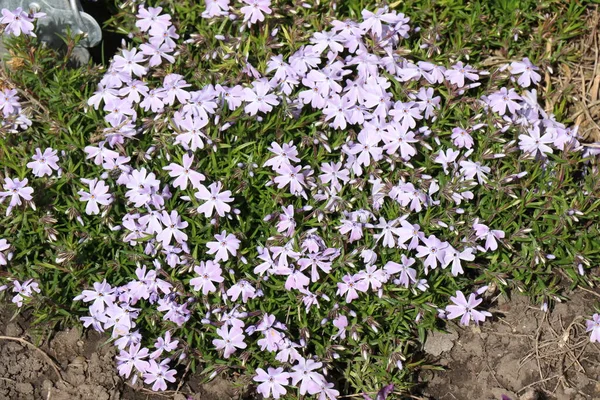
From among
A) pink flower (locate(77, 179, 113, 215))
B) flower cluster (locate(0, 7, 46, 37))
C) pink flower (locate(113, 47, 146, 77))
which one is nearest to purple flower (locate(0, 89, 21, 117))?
flower cluster (locate(0, 7, 46, 37))

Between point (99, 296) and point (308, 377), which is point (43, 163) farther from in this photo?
point (308, 377)

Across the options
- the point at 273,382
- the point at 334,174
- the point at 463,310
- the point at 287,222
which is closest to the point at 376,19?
the point at 334,174

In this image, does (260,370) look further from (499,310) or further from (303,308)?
(499,310)

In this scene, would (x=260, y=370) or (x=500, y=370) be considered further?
(x=500, y=370)

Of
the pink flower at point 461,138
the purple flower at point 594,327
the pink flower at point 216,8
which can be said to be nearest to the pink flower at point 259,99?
the pink flower at point 216,8

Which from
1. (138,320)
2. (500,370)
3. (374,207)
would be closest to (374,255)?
(374,207)

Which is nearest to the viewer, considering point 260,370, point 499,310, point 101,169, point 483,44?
point 260,370
